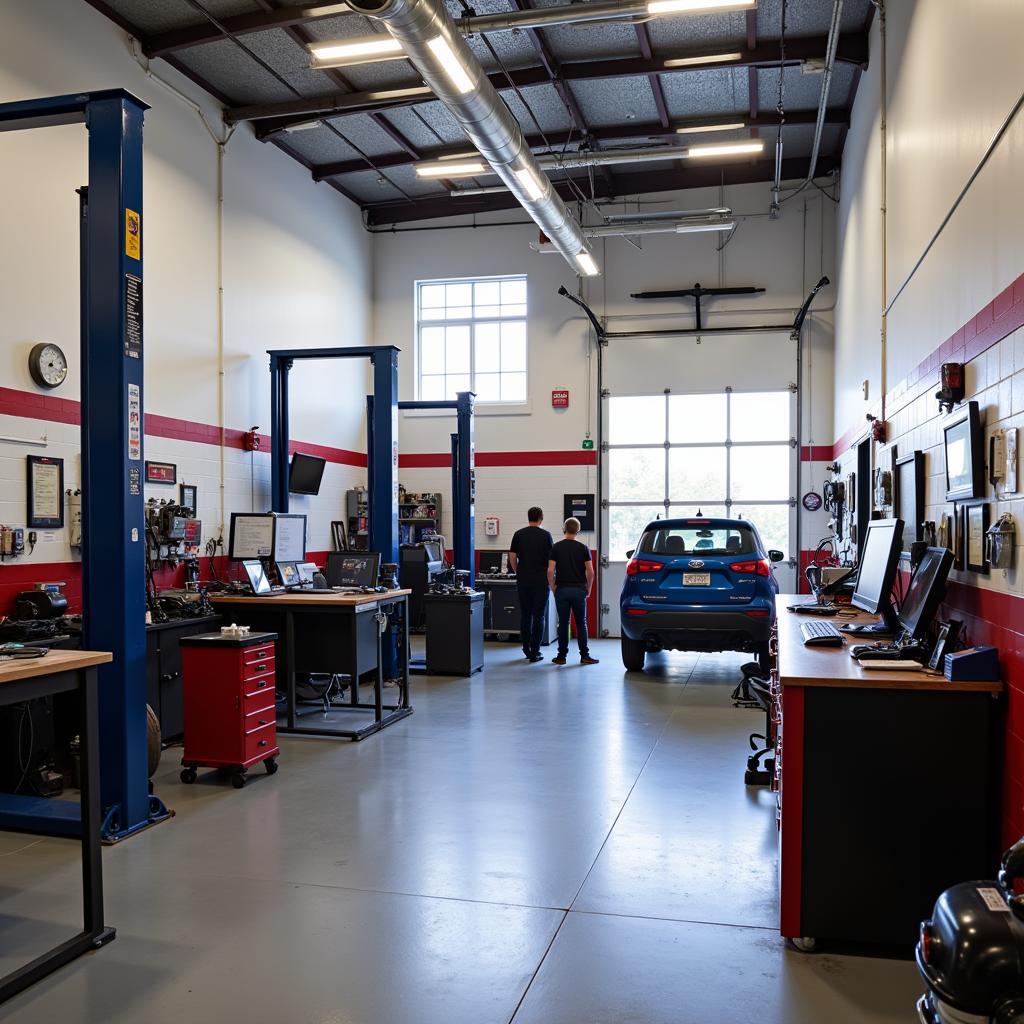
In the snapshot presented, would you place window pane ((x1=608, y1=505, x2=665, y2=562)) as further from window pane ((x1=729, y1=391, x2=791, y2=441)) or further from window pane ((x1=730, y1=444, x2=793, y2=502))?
window pane ((x1=729, y1=391, x2=791, y2=441))

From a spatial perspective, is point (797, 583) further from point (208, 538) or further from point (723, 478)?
point (208, 538)

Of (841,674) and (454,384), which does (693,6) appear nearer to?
(841,674)

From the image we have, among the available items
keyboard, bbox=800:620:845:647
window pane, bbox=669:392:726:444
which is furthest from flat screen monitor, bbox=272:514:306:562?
window pane, bbox=669:392:726:444

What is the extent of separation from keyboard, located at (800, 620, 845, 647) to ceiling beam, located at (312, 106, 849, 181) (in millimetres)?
6717

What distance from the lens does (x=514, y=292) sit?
12328 millimetres

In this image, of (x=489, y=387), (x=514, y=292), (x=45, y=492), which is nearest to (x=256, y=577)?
(x=45, y=492)

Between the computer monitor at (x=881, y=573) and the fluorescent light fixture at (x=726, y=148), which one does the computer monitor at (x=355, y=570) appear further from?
the fluorescent light fixture at (x=726, y=148)

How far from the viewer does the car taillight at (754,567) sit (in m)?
7.66

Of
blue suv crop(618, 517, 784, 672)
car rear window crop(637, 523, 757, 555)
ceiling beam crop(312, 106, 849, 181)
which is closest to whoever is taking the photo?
blue suv crop(618, 517, 784, 672)

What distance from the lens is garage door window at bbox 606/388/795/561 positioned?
1141cm

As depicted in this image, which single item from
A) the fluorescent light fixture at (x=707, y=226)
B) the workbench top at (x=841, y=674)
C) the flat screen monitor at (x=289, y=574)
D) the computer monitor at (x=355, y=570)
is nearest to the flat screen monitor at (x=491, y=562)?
the flat screen monitor at (x=289, y=574)

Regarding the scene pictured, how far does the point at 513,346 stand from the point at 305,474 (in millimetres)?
3994

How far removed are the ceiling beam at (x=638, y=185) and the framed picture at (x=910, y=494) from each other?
6.87 m

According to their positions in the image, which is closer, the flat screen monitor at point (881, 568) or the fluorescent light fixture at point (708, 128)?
the flat screen monitor at point (881, 568)
